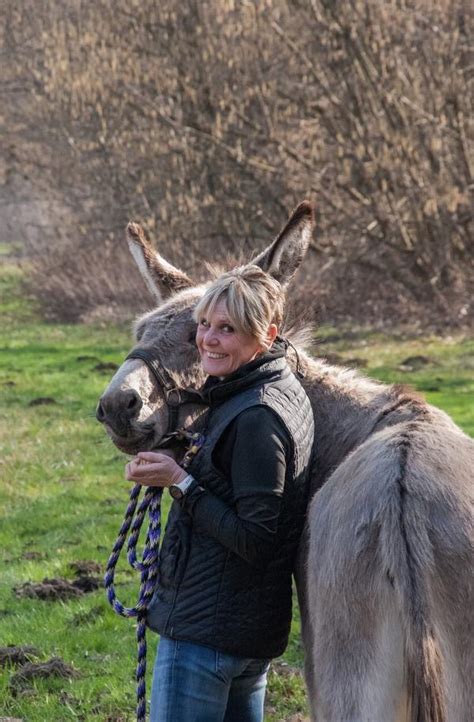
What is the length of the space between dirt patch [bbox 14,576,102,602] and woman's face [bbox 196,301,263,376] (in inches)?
176

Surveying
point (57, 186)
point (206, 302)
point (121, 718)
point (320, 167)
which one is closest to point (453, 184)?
point (320, 167)

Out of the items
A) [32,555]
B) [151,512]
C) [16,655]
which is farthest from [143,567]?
[32,555]

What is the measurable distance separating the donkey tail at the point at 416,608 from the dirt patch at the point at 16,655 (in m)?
4.13

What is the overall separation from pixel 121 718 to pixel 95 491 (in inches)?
192

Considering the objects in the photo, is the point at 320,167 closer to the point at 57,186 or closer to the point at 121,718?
the point at 57,186

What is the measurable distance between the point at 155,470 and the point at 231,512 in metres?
0.27

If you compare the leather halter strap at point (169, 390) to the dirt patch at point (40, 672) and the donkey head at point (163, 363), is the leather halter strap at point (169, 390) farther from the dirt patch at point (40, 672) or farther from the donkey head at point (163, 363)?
the dirt patch at point (40, 672)

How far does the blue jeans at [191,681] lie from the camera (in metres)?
3.29

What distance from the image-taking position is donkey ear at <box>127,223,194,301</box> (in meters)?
4.13

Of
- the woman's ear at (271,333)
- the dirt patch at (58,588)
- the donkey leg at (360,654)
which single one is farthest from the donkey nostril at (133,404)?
the dirt patch at (58,588)

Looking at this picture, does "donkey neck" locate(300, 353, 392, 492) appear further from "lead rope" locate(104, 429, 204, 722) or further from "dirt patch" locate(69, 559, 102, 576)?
"dirt patch" locate(69, 559, 102, 576)

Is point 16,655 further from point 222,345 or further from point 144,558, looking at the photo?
point 222,345

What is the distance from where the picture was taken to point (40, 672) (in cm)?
603

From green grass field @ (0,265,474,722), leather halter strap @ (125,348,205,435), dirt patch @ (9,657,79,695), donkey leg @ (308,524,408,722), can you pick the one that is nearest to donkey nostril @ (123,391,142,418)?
leather halter strap @ (125,348,205,435)
